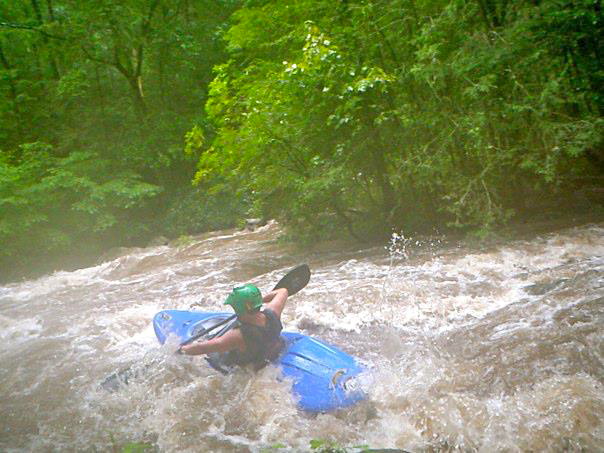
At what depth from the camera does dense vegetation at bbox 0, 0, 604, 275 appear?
666 cm

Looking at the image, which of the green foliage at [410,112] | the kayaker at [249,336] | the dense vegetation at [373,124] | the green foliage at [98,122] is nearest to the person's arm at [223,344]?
the kayaker at [249,336]

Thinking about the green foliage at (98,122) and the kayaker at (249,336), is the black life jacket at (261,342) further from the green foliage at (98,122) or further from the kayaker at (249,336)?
the green foliage at (98,122)

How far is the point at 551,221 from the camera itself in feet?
24.9

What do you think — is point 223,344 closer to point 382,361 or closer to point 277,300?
point 277,300

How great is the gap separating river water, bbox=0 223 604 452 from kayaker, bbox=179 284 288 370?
6.2 inches

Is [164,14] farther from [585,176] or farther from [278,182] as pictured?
[585,176]

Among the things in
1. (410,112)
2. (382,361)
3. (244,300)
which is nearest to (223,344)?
(244,300)

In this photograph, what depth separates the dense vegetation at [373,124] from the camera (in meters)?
6.66

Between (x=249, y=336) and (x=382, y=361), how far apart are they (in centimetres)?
116

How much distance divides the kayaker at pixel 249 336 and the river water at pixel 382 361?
16 centimetres

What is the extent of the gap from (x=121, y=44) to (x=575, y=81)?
36.8 ft

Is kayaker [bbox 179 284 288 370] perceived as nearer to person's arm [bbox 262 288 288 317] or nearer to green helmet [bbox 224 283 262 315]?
green helmet [bbox 224 283 262 315]

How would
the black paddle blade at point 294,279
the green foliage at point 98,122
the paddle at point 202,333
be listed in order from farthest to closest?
the green foliage at point 98,122
the black paddle blade at point 294,279
the paddle at point 202,333

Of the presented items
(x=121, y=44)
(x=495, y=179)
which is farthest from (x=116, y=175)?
(x=495, y=179)
